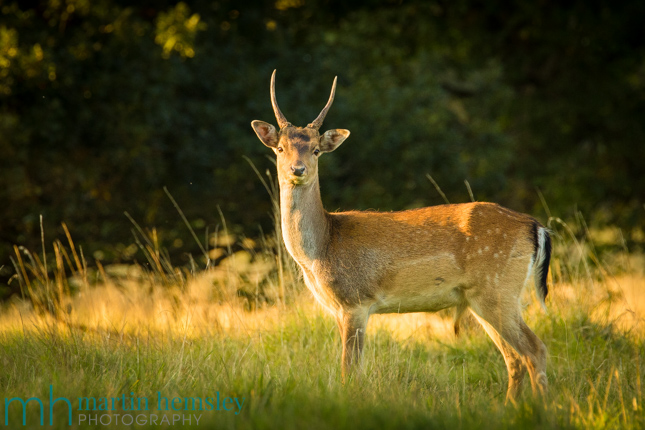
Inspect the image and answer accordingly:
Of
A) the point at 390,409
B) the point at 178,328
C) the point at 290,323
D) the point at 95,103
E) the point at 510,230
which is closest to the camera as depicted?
the point at 390,409

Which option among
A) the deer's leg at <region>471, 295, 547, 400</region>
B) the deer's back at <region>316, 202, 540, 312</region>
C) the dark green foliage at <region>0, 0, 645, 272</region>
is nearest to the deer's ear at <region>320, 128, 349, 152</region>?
the deer's back at <region>316, 202, 540, 312</region>

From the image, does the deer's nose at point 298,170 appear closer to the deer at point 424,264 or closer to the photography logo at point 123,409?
the deer at point 424,264

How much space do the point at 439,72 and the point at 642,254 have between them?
4.96 m

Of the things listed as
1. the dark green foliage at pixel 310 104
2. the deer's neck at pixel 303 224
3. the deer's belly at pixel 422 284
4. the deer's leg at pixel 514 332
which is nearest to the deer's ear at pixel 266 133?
the deer's neck at pixel 303 224

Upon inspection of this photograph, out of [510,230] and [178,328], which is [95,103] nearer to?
[178,328]

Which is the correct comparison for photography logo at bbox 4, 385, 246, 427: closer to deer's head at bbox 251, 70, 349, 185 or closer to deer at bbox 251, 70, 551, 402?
deer at bbox 251, 70, 551, 402

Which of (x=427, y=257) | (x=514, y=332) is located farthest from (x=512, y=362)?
(x=427, y=257)

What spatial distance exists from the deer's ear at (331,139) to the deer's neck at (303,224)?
0.38 metres

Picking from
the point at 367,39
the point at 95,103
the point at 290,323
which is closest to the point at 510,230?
the point at 290,323

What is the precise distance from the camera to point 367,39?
41.4ft

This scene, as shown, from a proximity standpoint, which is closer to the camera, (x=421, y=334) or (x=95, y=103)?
(x=421, y=334)

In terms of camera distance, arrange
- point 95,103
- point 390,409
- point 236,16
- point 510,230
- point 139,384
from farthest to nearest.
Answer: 1. point 236,16
2. point 95,103
3. point 510,230
4. point 139,384
5. point 390,409

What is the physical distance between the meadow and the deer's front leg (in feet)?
0.35

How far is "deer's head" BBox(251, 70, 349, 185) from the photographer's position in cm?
499
